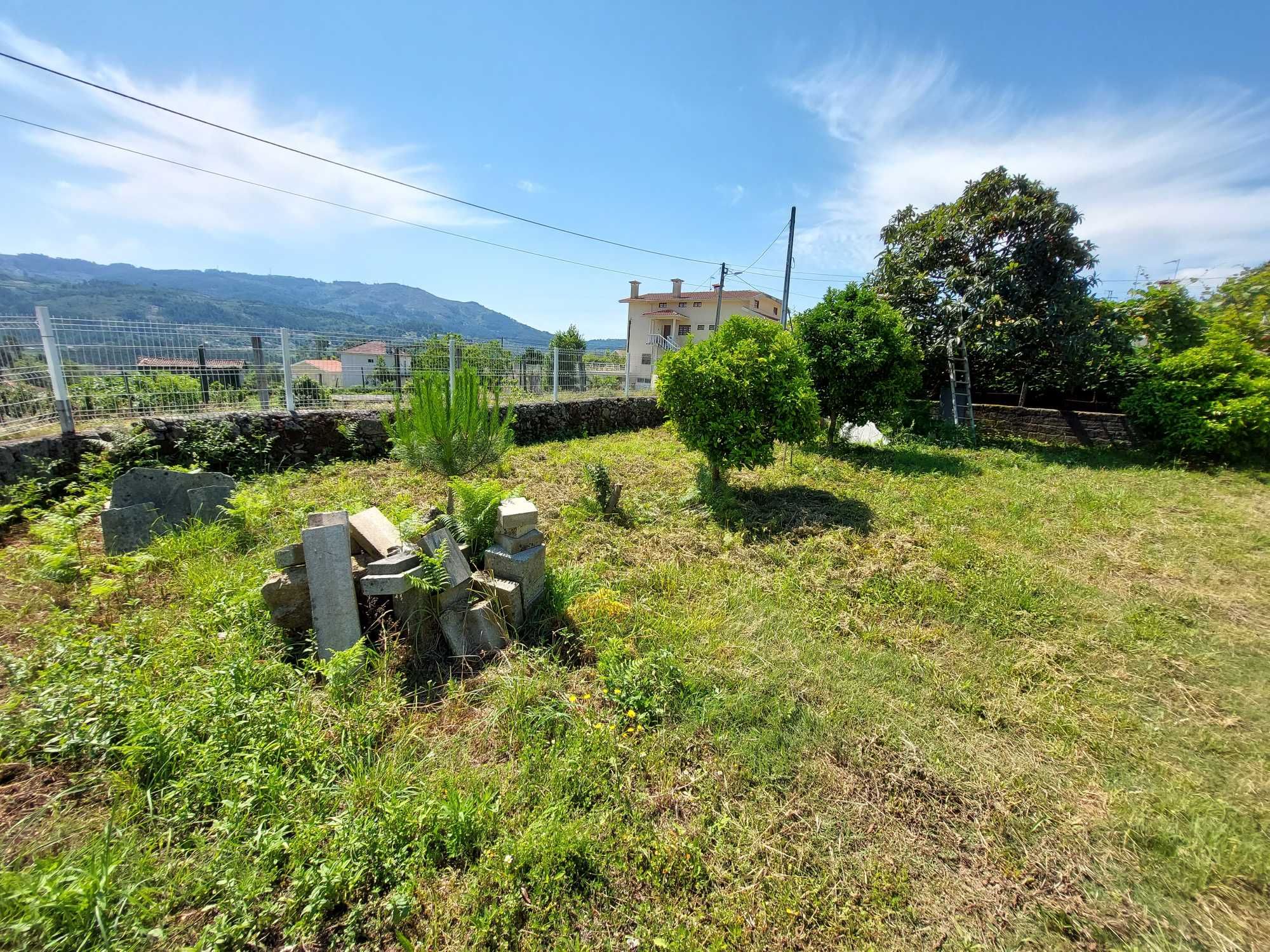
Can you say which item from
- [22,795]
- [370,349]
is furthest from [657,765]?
[370,349]

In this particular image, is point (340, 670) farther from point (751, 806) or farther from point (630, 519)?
point (630, 519)

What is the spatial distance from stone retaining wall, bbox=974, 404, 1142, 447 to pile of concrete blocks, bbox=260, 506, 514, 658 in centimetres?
1058

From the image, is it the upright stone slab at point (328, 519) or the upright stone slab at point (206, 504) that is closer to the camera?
the upright stone slab at point (328, 519)

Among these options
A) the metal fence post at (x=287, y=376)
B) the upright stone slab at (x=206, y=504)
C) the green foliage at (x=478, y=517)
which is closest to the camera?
the green foliage at (x=478, y=517)

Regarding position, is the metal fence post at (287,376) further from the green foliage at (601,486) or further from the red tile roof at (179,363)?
the green foliage at (601,486)

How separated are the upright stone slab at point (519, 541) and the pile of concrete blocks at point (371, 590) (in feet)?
0.83

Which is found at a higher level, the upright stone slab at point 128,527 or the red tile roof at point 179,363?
the red tile roof at point 179,363

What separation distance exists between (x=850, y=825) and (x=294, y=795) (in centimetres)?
214

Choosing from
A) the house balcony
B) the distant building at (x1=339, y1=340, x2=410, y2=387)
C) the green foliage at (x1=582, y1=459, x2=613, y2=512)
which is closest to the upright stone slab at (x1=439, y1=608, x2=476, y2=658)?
the green foliage at (x1=582, y1=459, x2=613, y2=512)

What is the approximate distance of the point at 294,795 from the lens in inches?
72.4

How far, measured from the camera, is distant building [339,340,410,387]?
25.0ft

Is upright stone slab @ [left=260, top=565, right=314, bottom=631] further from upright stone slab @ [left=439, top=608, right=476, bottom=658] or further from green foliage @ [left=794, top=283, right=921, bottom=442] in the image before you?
green foliage @ [left=794, top=283, right=921, bottom=442]

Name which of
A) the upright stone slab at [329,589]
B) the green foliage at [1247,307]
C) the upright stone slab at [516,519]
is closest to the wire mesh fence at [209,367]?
the upright stone slab at [516,519]

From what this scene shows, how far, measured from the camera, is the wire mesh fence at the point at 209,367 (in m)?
4.77
